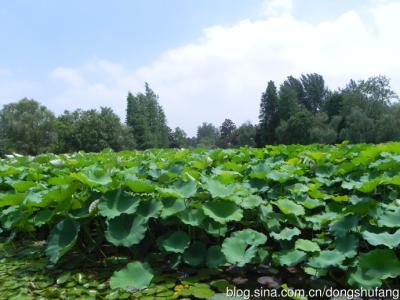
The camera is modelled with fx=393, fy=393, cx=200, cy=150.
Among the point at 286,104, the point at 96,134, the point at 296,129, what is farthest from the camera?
the point at 286,104

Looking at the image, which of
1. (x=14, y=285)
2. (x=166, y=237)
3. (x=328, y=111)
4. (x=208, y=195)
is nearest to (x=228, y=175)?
(x=208, y=195)

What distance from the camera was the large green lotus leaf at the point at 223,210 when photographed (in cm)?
240

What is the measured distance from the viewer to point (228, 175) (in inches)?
121

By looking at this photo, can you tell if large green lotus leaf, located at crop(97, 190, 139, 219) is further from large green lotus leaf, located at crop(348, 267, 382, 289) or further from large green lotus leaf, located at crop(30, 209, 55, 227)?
large green lotus leaf, located at crop(348, 267, 382, 289)

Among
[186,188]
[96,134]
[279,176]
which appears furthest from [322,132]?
[186,188]

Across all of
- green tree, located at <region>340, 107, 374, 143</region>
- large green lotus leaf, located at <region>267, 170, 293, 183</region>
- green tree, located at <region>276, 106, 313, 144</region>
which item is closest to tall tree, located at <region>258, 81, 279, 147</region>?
green tree, located at <region>276, 106, 313, 144</region>

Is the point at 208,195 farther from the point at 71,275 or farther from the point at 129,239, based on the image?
the point at 71,275

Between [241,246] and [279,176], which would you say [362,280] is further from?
[279,176]

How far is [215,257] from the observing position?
2.37 meters

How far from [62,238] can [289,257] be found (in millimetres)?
1446

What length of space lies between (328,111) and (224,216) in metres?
53.2

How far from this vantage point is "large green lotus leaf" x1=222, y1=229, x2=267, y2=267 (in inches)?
86.5

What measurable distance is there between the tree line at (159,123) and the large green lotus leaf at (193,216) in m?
37.5

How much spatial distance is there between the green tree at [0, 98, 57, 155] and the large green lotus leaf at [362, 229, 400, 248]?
45129 mm
